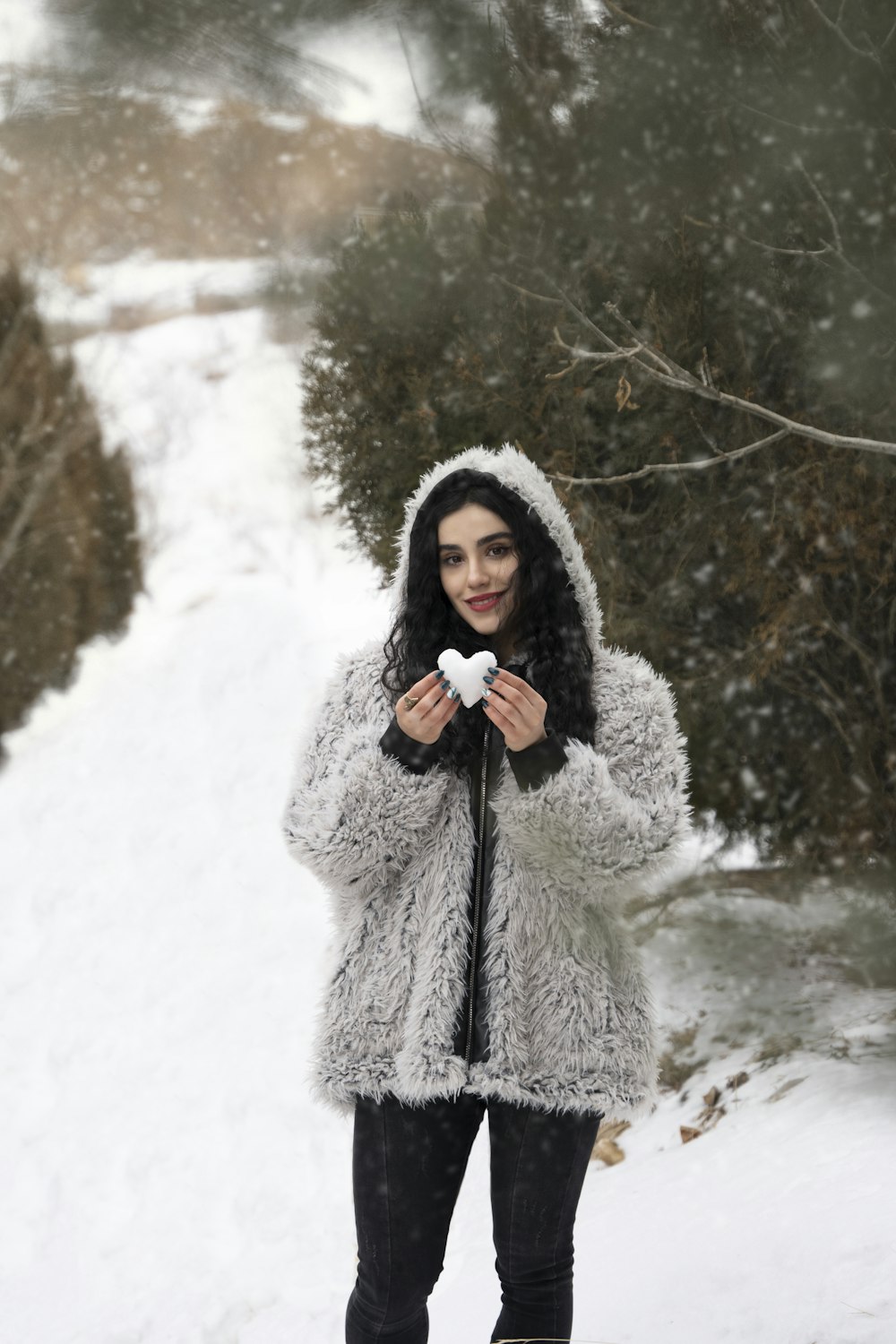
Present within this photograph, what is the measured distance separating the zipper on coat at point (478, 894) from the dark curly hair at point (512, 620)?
0.02 metres

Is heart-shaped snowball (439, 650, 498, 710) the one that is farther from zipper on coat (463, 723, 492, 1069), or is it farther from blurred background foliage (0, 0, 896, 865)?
blurred background foliage (0, 0, 896, 865)

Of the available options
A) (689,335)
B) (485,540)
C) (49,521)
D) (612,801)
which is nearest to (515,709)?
(612,801)

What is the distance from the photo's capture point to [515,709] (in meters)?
1.45

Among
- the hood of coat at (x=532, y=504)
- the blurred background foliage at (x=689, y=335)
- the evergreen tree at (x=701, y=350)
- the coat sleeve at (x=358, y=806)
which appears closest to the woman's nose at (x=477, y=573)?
the hood of coat at (x=532, y=504)

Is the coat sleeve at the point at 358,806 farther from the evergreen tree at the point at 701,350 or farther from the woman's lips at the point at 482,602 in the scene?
the evergreen tree at the point at 701,350

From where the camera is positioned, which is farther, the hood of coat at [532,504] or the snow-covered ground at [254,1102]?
the snow-covered ground at [254,1102]

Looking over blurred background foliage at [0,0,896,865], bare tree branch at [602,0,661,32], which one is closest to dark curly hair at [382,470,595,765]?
blurred background foliage at [0,0,896,865]

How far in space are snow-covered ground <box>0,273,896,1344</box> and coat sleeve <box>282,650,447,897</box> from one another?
1221mm

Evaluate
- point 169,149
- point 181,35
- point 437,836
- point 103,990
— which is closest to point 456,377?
point 437,836

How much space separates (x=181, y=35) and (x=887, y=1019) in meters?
8.84

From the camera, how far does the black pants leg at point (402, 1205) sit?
59.0 inches

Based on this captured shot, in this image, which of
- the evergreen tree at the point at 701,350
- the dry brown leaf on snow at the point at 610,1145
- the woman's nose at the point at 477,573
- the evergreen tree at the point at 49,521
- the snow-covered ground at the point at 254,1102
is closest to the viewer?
the woman's nose at the point at 477,573

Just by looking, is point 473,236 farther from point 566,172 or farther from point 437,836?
point 437,836

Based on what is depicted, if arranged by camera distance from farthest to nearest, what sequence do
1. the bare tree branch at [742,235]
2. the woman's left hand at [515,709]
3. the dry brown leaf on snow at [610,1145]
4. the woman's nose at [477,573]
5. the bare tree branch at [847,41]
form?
the dry brown leaf on snow at [610,1145]
the bare tree branch at [742,235]
the bare tree branch at [847,41]
the woman's nose at [477,573]
the woman's left hand at [515,709]
